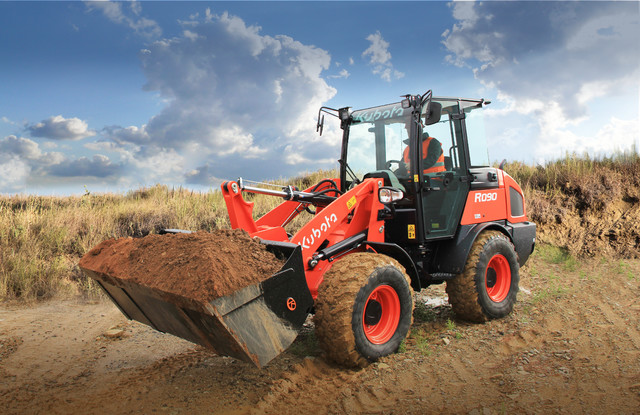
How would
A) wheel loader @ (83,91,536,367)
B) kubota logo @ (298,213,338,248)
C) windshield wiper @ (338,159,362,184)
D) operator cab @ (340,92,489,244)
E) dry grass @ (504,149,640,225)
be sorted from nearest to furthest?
wheel loader @ (83,91,536,367)
kubota logo @ (298,213,338,248)
operator cab @ (340,92,489,244)
windshield wiper @ (338,159,362,184)
dry grass @ (504,149,640,225)

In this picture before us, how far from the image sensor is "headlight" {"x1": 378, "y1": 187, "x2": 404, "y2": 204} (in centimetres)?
544

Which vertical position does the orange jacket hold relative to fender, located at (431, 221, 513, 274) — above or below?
above

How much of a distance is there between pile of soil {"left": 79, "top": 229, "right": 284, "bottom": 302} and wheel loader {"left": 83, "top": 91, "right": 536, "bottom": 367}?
77 mm

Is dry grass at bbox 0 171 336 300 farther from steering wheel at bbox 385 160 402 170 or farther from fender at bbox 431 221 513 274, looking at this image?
fender at bbox 431 221 513 274

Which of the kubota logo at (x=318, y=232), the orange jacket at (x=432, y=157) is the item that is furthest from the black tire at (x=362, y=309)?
the orange jacket at (x=432, y=157)

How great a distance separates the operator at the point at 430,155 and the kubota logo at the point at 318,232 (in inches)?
56.7

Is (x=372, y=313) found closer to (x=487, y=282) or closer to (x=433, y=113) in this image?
(x=433, y=113)

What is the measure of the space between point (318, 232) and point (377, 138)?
1.98m

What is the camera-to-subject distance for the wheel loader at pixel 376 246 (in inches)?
163

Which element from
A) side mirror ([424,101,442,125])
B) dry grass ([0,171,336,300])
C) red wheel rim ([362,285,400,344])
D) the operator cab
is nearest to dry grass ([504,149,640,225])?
dry grass ([0,171,336,300])

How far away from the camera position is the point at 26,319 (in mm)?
7152

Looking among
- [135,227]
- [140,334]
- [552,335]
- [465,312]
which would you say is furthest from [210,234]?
[135,227]

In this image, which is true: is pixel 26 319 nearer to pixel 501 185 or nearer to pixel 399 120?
pixel 399 120

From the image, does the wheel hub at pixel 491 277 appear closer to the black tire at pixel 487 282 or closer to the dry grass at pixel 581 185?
the black tire at pixel 487 282
